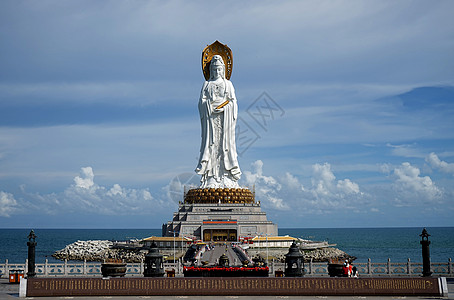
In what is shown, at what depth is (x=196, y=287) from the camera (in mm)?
19547

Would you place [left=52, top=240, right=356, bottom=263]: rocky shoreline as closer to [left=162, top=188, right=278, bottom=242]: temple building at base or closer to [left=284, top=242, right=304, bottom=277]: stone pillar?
[left=162, top=188, right=278, bottom=242]: temple building at base

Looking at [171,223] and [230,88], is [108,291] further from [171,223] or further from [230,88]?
[230,88]

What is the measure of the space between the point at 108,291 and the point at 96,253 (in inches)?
1209

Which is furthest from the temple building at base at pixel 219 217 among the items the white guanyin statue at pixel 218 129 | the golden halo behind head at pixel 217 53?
the golden halo behind head at pixel 217 53

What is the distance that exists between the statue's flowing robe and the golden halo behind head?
4.45ft

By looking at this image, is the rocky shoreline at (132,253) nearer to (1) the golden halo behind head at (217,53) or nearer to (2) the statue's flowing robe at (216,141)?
(2) the statue's flowing robe at (216,141)

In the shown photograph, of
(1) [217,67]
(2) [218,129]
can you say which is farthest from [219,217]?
(1) [217,67]

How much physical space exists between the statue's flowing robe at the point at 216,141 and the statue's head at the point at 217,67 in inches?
34.8

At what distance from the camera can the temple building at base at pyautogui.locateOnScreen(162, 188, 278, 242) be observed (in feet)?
143

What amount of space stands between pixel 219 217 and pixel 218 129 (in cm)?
966

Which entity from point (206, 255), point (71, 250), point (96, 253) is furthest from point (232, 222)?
point (71, 250)

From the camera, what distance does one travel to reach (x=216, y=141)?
51.6 metres

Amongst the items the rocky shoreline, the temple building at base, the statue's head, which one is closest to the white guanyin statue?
the statue's head

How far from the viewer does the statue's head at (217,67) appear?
168 feet
